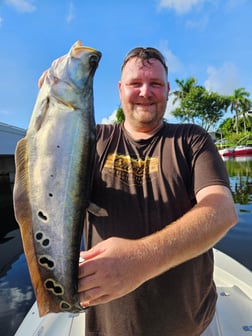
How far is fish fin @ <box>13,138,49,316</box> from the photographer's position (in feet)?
4.83

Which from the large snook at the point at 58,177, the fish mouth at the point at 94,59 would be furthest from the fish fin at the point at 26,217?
the fish mouth at the point at 94,59

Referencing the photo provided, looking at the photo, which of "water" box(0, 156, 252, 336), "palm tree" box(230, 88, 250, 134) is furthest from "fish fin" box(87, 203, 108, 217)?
"palm tree" box(230, 88, 250, 134)

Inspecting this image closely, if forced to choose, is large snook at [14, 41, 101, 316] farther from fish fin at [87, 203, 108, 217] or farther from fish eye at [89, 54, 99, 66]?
fish fin at [87, 203, 108, 217]

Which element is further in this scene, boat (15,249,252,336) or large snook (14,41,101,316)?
boat (15,249,252,336)

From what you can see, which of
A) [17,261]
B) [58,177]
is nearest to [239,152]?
[17,261]

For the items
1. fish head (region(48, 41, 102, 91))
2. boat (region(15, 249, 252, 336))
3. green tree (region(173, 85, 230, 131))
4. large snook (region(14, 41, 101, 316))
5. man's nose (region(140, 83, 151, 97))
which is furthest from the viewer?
green tree (region(173, 85, 230, 131))

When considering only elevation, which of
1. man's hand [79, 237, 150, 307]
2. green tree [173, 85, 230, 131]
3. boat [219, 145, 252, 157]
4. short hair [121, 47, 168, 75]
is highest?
green tree [173, 85, 230, 131]

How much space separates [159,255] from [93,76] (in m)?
1.01

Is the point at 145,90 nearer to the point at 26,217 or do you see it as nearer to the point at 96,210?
the point at 96,210

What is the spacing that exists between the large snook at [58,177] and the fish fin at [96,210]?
13cm

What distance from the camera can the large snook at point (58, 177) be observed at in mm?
1469

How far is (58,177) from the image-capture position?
1537 millimetres

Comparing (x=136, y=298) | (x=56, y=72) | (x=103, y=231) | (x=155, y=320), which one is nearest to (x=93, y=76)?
(x=56, y=72)

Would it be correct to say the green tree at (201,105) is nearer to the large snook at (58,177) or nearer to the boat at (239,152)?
the boat at (239,152)
